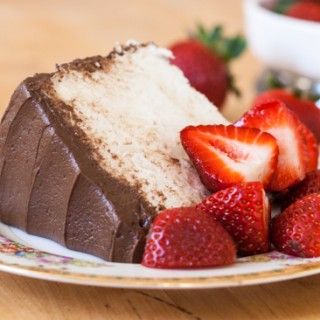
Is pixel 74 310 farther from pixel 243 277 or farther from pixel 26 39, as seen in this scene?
pixel 26 39

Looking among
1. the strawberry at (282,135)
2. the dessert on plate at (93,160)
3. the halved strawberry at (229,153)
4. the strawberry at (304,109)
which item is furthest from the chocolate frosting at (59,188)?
the strawberry at (304,109)

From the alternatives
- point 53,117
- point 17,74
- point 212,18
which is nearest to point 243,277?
point 53,117

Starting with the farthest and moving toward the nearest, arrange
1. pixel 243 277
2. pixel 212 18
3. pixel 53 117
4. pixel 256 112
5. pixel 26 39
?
pixel 212 18
pixel 26 39
pixel 256 112
pixel 53 117
pixel 243 277

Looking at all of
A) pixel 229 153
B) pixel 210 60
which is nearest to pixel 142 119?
pixel 229 153

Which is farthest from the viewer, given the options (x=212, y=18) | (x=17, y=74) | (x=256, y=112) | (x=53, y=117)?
(x=212, y=18)

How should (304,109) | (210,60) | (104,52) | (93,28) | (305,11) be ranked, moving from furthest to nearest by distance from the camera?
(93,28) → (104,52) → (305,11) → (210,60) → (304,109)

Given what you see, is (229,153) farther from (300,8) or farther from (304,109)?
(300,8)
